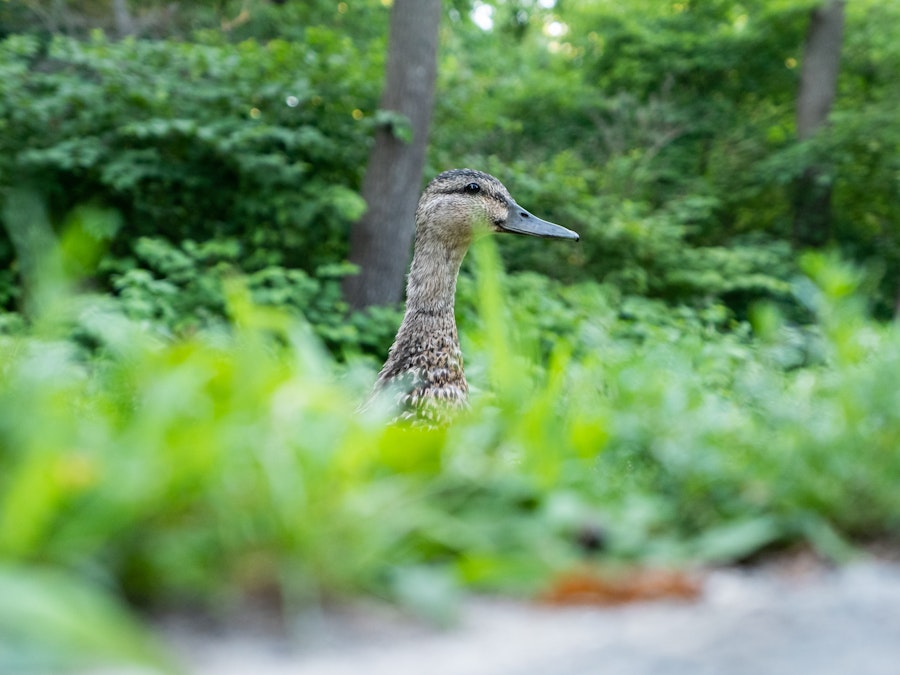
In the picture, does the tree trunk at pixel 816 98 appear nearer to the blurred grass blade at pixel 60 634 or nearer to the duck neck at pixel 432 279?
the duck neck at pixel 432 279

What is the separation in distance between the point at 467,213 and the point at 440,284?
492mm

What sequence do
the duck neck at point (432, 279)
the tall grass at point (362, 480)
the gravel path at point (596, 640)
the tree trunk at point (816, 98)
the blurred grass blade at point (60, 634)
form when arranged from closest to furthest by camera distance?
the blurred grass blade at point (60, 634) → the gravel path at point (596, 640) → the tall grass at point (362, 480) → the duck neck at point (432, 279) → the tree trunk at point (816, 98)

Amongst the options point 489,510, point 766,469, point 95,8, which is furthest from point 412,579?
point 95,8

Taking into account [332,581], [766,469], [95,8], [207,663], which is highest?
[95,8]

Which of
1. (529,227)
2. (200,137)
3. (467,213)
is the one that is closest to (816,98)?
(200,137)

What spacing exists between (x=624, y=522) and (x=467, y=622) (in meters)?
0.36

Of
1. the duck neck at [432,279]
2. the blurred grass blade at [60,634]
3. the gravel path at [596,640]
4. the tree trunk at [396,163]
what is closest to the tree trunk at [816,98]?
the tree trunk at [396,163]

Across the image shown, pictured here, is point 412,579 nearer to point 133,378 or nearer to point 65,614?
point 65,614

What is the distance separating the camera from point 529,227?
493 cm

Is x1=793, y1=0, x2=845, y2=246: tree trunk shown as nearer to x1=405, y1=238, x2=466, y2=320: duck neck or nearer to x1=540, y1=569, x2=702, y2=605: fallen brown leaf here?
x1=405, y1=238, x2=466, y2=320: duck neck

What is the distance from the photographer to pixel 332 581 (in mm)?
1321

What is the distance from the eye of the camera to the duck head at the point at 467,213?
4781 mm

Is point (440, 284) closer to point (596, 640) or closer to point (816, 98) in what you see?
point (596, 640)

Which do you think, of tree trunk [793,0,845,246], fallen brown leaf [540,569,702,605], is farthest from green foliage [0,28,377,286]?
tree trunk [793,0,845,246]
